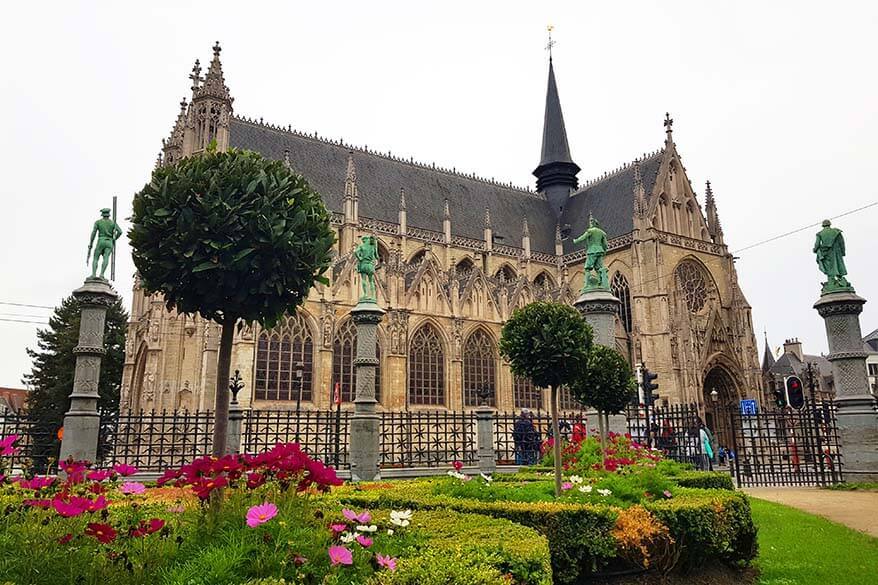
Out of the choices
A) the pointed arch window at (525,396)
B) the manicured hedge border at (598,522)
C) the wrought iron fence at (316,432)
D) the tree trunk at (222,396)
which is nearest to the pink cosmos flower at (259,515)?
the manicured hedge border at (598,522)

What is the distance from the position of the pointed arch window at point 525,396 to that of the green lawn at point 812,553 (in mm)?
21835

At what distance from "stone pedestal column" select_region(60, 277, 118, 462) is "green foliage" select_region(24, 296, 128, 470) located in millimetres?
23863

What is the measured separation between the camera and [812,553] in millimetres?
7531

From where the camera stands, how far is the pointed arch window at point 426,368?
28578mm

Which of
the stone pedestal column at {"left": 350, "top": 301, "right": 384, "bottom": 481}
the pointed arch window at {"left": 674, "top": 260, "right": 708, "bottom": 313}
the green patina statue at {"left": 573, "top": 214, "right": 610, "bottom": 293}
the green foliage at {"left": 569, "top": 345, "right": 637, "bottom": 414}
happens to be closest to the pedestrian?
the green patina statue at {"left": 573, "top": 214, "right": 610, "bottom": 293}

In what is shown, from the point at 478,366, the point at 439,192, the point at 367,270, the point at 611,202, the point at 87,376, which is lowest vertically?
the point at 87,376

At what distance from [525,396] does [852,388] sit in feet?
59.0

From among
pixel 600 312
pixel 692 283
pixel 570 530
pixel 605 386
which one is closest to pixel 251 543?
pixel 570 530

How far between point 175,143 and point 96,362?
23931mm

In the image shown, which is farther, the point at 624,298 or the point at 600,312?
the point at 624,298

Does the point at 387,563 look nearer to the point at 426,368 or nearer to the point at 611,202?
the point at 426,368

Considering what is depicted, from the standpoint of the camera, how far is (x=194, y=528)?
423cm

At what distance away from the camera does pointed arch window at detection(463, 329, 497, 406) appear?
30.3 metres

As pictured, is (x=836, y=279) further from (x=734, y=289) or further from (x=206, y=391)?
(x=734, y=289)
